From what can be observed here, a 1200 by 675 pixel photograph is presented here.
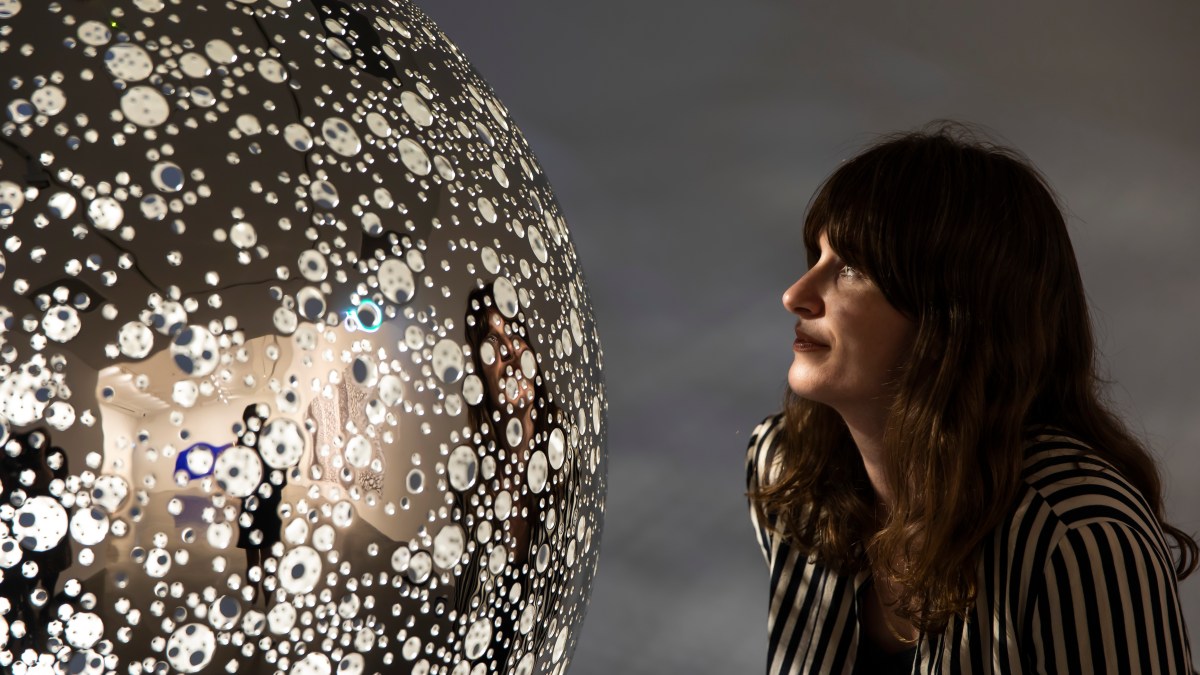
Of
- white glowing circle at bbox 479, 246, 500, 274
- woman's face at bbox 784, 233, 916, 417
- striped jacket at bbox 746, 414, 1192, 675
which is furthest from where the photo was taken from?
woman's face at bbox 784, 233, 916, 417

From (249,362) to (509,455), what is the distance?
0.41 feet

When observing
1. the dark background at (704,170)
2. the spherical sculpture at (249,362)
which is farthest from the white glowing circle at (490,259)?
the dark background at (704,170)

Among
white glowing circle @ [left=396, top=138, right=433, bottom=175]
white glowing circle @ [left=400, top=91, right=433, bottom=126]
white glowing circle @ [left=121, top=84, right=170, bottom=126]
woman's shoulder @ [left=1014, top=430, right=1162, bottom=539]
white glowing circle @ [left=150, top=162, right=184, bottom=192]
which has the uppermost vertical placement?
woman's shoulder @ [left=1014, top=430, right=1162, bottom=539]

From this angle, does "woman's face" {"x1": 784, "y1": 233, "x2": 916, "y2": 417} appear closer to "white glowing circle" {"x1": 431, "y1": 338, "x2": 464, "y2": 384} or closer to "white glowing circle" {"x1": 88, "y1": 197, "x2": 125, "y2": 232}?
"white glowing circle" {"x1": 431, "y1": 338, "x2": 464, "y2": 384}

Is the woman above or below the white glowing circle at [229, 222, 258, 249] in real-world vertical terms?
above

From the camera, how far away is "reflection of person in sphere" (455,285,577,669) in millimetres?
438

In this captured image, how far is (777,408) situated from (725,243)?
0.34 metres

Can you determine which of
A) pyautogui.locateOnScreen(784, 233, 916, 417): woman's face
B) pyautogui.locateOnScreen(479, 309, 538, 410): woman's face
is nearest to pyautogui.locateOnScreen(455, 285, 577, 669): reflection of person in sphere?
pyautogui.locateOnScreen(479, 309, 538, 410): woman's face

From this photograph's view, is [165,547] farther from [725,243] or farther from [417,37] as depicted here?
[725,243]

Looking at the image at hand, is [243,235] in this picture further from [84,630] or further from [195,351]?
[84,630]

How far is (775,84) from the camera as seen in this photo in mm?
2031

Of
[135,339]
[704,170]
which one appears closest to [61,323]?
[135,339]

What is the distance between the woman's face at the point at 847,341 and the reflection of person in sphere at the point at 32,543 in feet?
2.68

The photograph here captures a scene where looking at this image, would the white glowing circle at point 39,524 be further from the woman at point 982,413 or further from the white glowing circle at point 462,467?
the woman at point 982,413
